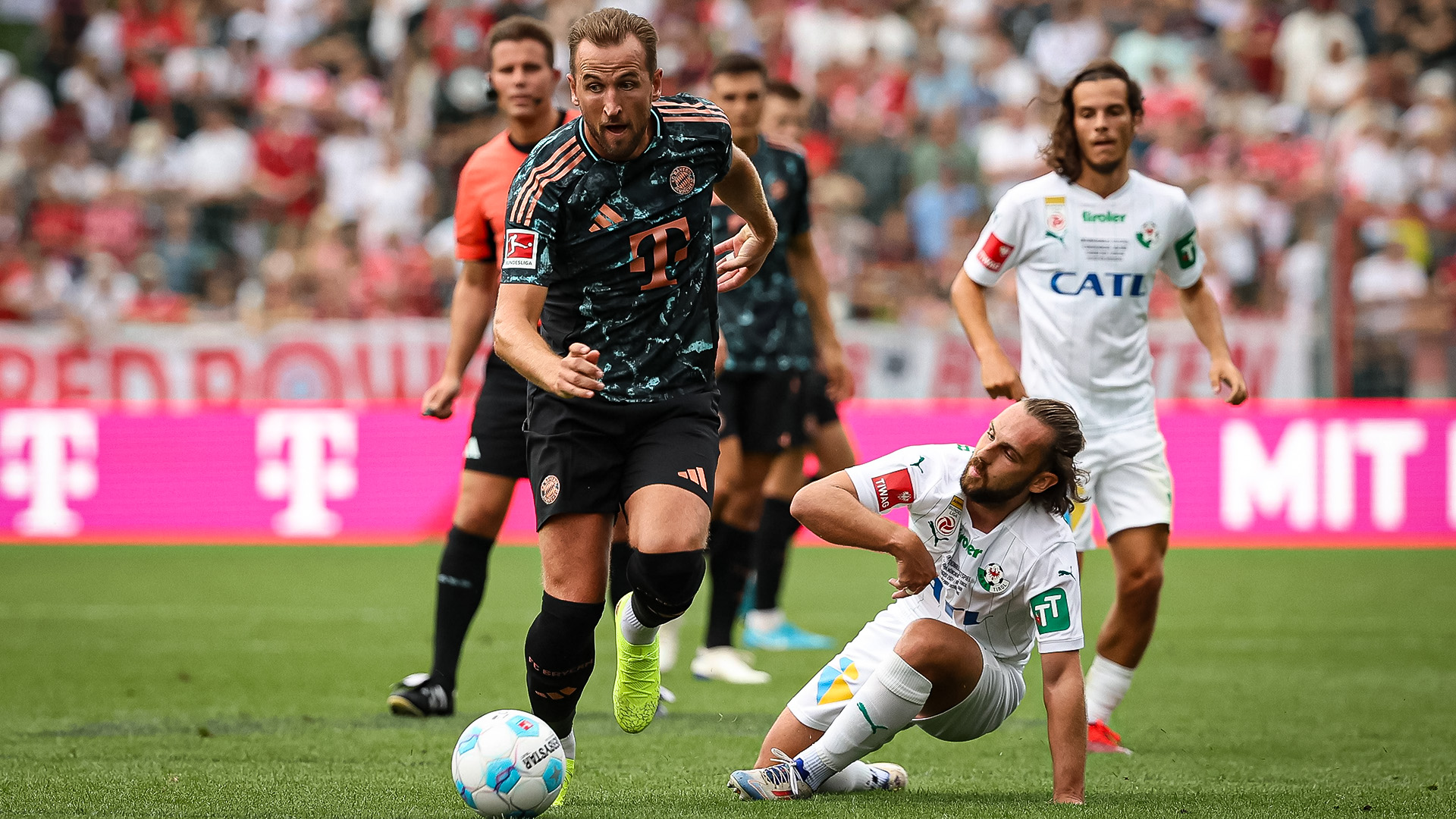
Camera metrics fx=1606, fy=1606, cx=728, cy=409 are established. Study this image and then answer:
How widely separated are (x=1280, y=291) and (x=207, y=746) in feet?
35.3

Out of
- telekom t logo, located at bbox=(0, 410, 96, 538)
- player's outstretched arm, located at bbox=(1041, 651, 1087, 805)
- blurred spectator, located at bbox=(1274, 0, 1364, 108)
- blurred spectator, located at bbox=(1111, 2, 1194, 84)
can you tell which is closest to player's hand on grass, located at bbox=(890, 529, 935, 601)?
player's outstretched arm, located at bbox=(1041, 651, 1087, 805)

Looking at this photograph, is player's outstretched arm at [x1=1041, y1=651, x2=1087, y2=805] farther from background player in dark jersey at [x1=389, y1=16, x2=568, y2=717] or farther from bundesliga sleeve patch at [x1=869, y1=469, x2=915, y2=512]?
background player in dark jersey at [x1=389, y1=16, x2=568, y2=717]

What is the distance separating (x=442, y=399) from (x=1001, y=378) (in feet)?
6.57

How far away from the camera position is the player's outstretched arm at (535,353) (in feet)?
12.8

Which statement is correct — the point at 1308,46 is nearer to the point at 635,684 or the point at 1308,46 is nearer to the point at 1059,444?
the point at 1059,444

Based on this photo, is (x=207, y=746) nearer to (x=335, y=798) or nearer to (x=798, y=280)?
(x=335, y=798)

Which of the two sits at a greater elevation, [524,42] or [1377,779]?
[524,42]

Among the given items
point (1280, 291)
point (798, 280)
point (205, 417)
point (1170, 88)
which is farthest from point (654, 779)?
point (1170, 88)

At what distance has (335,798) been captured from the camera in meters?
4.45

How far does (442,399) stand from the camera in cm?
583

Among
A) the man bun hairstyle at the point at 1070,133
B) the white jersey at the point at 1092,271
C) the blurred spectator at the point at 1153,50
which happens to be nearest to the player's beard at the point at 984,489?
the white jersey at the point at 1092,271

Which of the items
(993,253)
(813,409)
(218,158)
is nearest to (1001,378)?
(993,253)

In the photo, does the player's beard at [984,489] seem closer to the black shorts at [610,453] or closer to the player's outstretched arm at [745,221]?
the black shorts at [610,453]

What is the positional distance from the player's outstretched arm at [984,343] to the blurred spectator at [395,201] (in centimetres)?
1108
